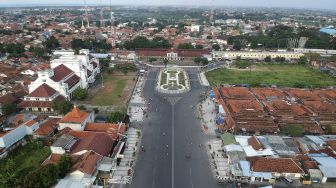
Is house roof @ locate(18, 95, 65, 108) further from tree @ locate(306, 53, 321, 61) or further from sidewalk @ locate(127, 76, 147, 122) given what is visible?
tree @ locate(306, 53, 321, 61)

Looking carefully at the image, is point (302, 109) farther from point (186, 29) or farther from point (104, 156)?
point (186, 29)

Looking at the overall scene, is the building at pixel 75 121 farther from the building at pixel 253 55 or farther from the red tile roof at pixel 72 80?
the building at pixel 253 55

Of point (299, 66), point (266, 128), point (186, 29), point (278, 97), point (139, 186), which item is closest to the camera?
point (139, 186)

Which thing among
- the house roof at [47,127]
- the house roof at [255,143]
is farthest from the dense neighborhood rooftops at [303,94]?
the house roof at [47,127]

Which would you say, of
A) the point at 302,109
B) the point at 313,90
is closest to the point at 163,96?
the point at 302,109

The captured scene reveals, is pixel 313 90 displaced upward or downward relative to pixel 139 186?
upward

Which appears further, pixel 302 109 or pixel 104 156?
pixel 302 109
